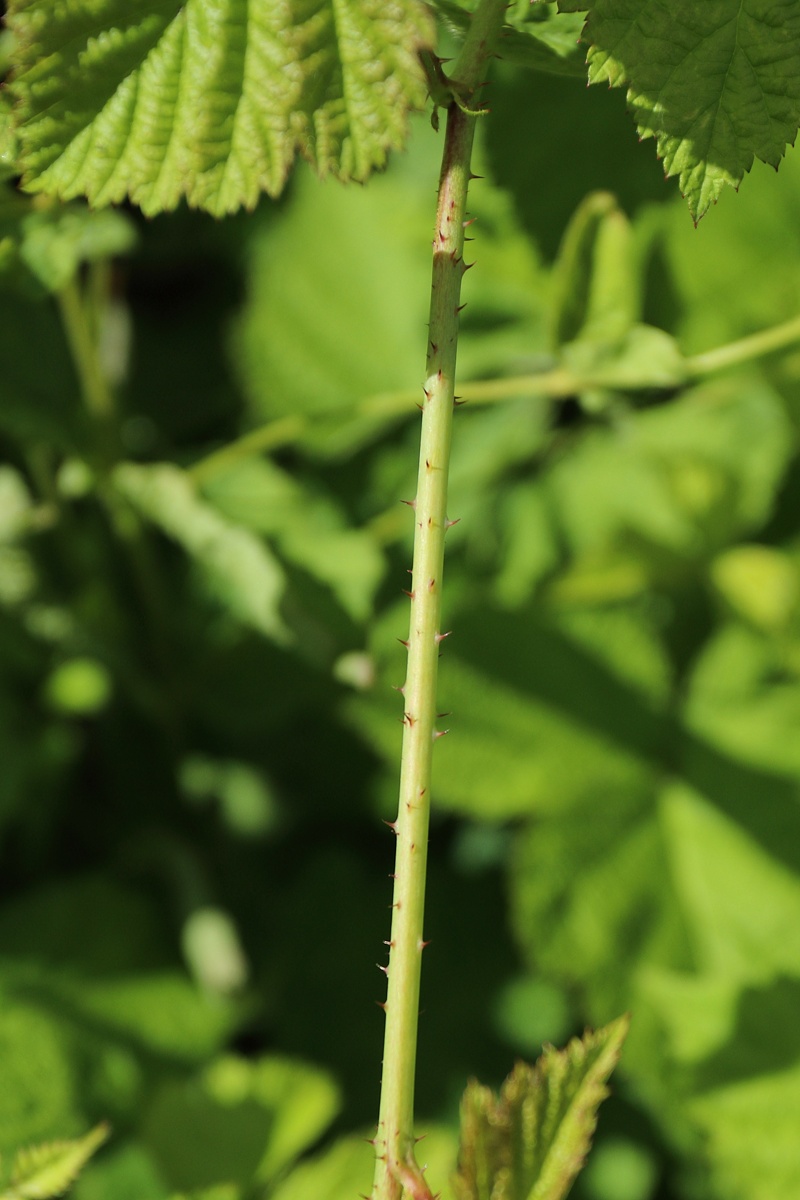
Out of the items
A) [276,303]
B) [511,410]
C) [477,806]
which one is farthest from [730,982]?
[276,303]

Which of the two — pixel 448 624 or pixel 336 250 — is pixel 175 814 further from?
pixel 336 250

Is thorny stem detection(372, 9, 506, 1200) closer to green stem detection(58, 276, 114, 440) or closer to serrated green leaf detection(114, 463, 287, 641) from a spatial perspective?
serrated green leaf detection(114, 463, 287, 641)

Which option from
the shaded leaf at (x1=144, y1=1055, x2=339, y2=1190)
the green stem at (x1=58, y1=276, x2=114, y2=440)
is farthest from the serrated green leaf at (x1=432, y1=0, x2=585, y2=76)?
the shaded leaf at (x1=144, y1=1055, x2=339, y2=1190)

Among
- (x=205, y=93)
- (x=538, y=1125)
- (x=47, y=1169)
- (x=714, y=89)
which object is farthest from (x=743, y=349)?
(x=47, y=1169)

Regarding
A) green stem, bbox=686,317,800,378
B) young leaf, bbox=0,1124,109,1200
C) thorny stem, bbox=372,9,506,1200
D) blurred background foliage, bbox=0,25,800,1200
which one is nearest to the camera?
thorny stem, bbox=372,9,506,1200

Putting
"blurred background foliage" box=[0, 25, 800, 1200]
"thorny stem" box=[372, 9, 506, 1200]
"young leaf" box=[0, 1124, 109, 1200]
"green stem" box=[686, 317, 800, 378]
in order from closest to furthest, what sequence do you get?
"thorny stem" box=[372, 9, 506, 1200], "young leaf" box=[0, 1124, 109, 1200], "green stem" box=[686, 317, 800, 378], "blurred background foliage" box=[0, 25, 800, 1200]
